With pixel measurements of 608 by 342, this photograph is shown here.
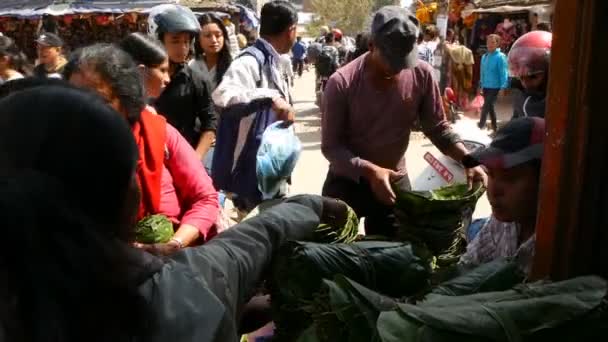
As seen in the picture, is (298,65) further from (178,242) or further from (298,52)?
(178,242)

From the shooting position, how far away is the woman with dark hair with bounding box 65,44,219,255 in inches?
81.5

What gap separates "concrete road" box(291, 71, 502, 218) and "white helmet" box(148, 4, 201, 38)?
1.65 m

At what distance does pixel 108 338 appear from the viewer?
1005 mm

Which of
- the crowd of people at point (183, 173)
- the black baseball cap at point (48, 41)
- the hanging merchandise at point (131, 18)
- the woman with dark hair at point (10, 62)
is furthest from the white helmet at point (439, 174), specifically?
the hanging merchandise at point (131, 18)

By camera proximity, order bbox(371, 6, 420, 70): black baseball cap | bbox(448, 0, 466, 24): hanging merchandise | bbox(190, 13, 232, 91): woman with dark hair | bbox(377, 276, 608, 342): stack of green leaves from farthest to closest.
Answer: bbox(448, 0, 466, 24): hanging merchandise < bbox(190, 13, 232, 91): woman with dark hair < bbox(371, 6, 420, 70): black baseball cap < bbox(377, 276, 608, 342): stack of green leaves

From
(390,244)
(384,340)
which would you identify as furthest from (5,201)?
(390,244)

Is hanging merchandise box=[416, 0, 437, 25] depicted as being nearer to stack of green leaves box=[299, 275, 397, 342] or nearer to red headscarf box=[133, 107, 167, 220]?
red headscarf box=[133, 107, 167, 220]

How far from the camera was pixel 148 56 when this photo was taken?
9.49 ft

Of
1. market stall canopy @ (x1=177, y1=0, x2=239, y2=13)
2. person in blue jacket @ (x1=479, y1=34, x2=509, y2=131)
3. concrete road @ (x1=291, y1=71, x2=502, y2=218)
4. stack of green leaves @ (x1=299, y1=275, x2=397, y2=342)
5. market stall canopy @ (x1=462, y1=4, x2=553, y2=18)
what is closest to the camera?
stack of green leaves @ (x1=299, y1=275, x2=397, y2=342)

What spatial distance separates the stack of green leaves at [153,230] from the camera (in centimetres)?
206

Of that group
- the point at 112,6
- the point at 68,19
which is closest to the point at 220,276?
the point at 112,6

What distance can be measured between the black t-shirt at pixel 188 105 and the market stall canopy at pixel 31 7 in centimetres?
1686

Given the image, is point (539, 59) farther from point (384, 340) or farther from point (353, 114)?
point (384, 340)

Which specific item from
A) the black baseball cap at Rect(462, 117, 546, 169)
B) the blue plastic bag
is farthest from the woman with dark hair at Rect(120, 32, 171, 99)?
the black baseball cap at Rect(462, 117, 546, 169)
